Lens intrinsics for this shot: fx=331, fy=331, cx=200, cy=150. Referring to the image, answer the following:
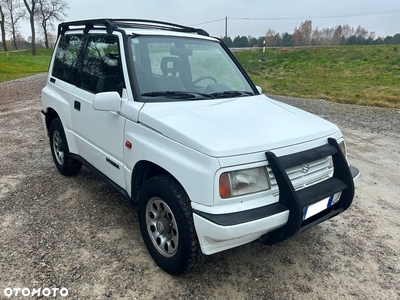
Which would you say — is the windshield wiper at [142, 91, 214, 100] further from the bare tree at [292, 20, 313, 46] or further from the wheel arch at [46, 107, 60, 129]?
the bare tree at [292, 20, 313, 46]

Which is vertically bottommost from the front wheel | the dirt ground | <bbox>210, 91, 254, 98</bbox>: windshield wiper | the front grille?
the dirt ground

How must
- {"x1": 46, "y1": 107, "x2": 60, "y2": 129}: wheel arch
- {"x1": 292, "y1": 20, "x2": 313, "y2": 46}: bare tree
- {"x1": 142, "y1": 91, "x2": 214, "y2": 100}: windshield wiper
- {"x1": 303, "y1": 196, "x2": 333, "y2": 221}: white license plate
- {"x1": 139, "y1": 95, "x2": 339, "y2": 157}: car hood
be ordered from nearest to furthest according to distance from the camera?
{"x1": 139, "y1": 95, "x2": 339, "y2": 157}: car hood → {"x1": 303, "y1": 196, "x2": 333, "y2": 221}: white license plate → {"x1": 142, "y1": 91, "x2": 214, "y2": 100}: windshield wiper → {"x1": 46, "y1": 107, "x2": 60, "y2": 129}: wheel arch → {"x1": 292, "y1": 20, "x2": 313, "y2": 46}: bare tree

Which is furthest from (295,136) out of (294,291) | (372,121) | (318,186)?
(372,121)

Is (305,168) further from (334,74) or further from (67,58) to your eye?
(334,74)

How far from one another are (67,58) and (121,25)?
3.81 feet

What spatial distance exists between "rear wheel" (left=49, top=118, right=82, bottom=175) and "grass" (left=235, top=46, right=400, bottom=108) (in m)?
9.51

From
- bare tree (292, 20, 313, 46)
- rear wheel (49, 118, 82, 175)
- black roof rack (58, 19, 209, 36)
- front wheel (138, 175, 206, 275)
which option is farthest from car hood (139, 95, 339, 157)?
bare tree (292, 20, 313, 46)

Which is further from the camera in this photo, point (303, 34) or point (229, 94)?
point (303, 34)

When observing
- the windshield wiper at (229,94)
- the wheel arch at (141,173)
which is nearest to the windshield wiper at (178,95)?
the windshield wiper at (229,94)

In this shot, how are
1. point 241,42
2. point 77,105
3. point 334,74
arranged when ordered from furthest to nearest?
1. point 241,42
2. point 334,74
3. point 77,105

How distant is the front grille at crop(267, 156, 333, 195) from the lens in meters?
2.42

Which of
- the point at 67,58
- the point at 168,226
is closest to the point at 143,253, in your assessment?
the point at 168,226

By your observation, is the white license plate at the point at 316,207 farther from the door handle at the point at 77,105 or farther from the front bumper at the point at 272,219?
the door handle at the point at 77,105

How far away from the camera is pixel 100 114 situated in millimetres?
3348
